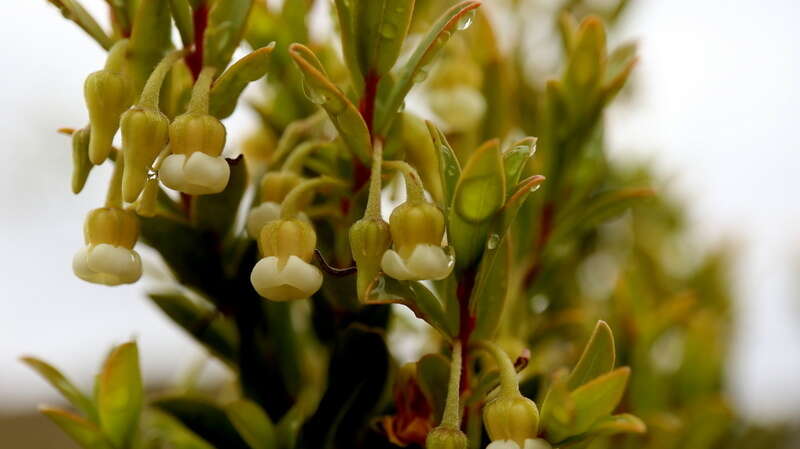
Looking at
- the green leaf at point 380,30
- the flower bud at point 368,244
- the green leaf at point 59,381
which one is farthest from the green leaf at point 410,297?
the green leaf at point 59,381

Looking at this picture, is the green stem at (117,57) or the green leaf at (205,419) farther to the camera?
the green leaf at (205,419)

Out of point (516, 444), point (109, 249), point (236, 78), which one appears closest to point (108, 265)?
point (109, 249)

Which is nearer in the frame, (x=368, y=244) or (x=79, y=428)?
(x=368, y=244)

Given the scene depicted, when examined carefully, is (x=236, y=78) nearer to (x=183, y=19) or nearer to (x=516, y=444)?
(x=183, y=19)

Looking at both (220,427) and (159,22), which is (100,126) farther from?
(220,427)

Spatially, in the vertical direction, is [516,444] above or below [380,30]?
below

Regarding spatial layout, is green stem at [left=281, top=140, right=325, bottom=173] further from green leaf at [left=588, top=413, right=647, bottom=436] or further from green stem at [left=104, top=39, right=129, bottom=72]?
Answer: green leaf at [left=588, top=413, right=647, bottom=436]

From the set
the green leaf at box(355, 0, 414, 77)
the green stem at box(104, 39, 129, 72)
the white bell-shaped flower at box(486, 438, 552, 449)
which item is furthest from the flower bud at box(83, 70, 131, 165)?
the white bell-shaped flower at box(486, 438, 552, 449)

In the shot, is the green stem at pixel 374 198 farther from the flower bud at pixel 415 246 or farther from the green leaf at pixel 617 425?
the green leaf at pixel 617 425
